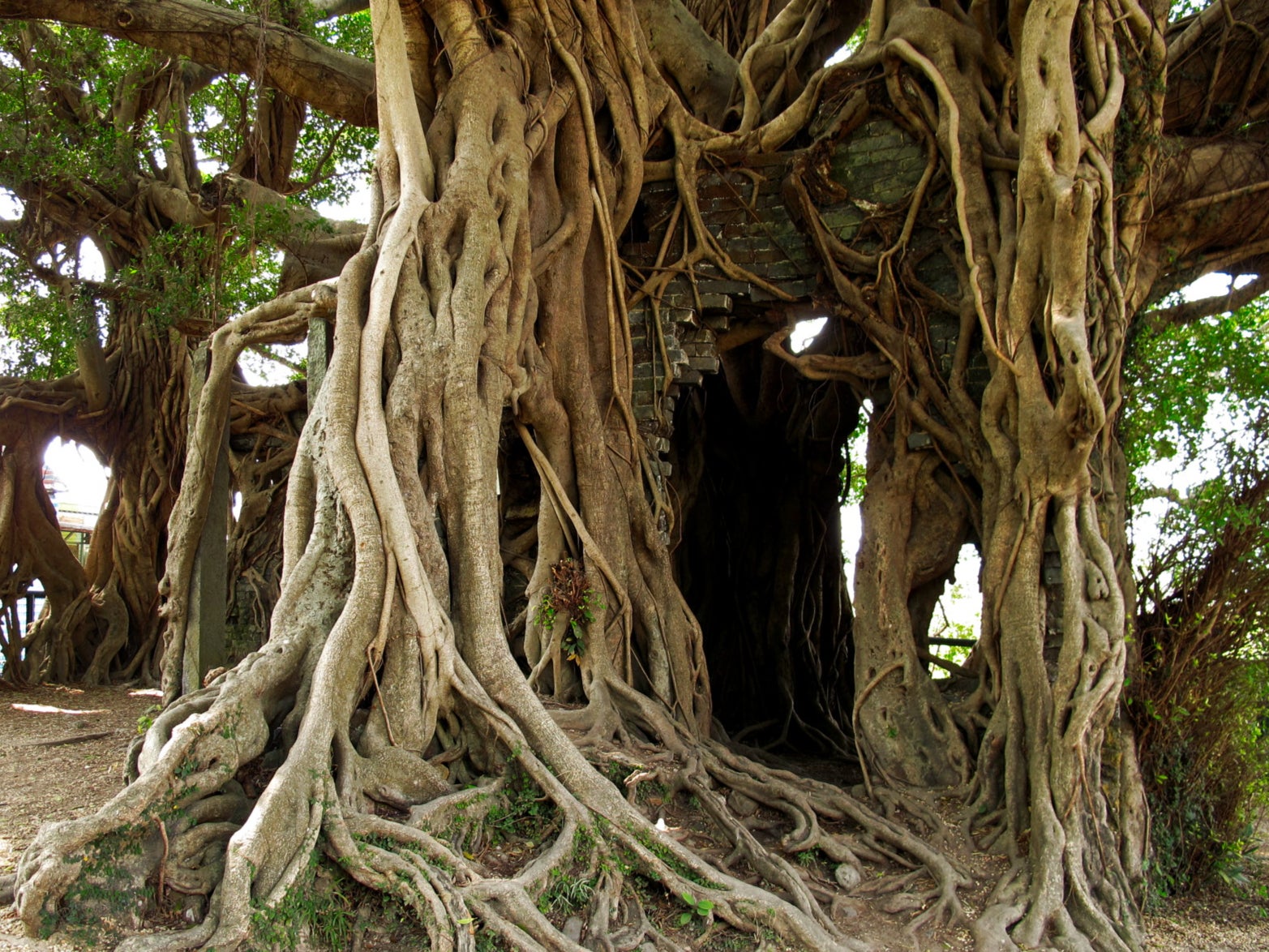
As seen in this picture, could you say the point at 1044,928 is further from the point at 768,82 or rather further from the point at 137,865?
the point at 768,82

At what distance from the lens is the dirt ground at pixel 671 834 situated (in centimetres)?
312

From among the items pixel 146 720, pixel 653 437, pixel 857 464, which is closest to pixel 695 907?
pixel 146 720

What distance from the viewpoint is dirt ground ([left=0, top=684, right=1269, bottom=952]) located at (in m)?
3.12

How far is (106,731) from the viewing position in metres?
5.04

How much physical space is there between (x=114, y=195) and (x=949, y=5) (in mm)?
5438

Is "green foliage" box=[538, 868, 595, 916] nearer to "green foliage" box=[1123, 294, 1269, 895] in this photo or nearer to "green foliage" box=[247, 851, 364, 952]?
"green foliage" box=[247, 851, 364, 952]

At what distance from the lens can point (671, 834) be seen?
11.0 feet

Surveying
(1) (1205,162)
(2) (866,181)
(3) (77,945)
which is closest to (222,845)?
(3) (77,945)

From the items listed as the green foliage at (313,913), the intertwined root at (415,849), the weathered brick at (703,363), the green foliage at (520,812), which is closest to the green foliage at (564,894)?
the intertwined root at (415,849)

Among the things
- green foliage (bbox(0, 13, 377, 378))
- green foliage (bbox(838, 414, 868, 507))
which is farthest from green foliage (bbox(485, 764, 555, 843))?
green foliage (bbox(838, 414, 868, 507))

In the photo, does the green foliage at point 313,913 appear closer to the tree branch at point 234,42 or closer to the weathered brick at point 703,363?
the weathered brick at point 703,363

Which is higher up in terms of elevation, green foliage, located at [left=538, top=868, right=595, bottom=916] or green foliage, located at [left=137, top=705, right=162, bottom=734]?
green foliage, located at [left=137, top=705, right=162, bottom=734]

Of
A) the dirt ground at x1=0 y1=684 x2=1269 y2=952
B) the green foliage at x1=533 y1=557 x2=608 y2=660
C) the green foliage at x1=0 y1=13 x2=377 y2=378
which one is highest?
the green foliage at x1=0 y1=13 x2=377 y2=378

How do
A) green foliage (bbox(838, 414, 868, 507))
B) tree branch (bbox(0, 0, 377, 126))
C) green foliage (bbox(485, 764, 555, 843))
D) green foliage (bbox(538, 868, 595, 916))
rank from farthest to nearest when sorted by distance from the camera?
green foliage (bbox(838, 414, 868, 507)) < tree branch (bbox(0, 0, 377, 126)) < green foliage (bbox(485, 764, 555, 843)) < green foliage (bbox(538, 868, 595, 916))
